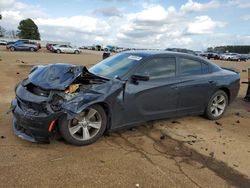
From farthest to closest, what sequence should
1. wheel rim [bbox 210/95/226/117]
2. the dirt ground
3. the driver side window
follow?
1. wheel rim [bbox 210/95/226/117]
2. the driver side window
3. the dirt ground

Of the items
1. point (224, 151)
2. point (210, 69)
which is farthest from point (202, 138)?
point (210, 69)

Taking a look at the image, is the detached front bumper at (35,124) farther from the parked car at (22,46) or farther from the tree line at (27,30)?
the tree line at (27,30)

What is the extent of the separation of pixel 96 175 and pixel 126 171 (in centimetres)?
42

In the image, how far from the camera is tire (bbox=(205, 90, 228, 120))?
6.55 meters

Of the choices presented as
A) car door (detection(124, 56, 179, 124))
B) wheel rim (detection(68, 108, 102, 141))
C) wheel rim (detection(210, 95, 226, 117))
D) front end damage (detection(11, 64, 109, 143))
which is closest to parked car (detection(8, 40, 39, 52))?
wheel rim (detection(210, 95, 226, 117))

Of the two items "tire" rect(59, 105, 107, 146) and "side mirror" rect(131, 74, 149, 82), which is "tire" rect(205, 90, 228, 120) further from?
"tire" rect(59, 105, 107, 146)

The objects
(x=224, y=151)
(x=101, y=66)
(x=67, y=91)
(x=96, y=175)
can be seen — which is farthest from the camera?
(x=101, y=66)

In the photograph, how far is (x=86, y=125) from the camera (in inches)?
185

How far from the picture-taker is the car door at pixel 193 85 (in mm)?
5891

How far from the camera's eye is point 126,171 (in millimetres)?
3904

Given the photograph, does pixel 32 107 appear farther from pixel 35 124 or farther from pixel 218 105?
pixel 218 105

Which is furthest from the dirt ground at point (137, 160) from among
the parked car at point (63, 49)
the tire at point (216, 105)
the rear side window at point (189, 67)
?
the parked car at point (63, 49)

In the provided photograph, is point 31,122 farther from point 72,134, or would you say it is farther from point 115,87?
point 115,87

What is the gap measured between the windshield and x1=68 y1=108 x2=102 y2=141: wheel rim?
894 mm
